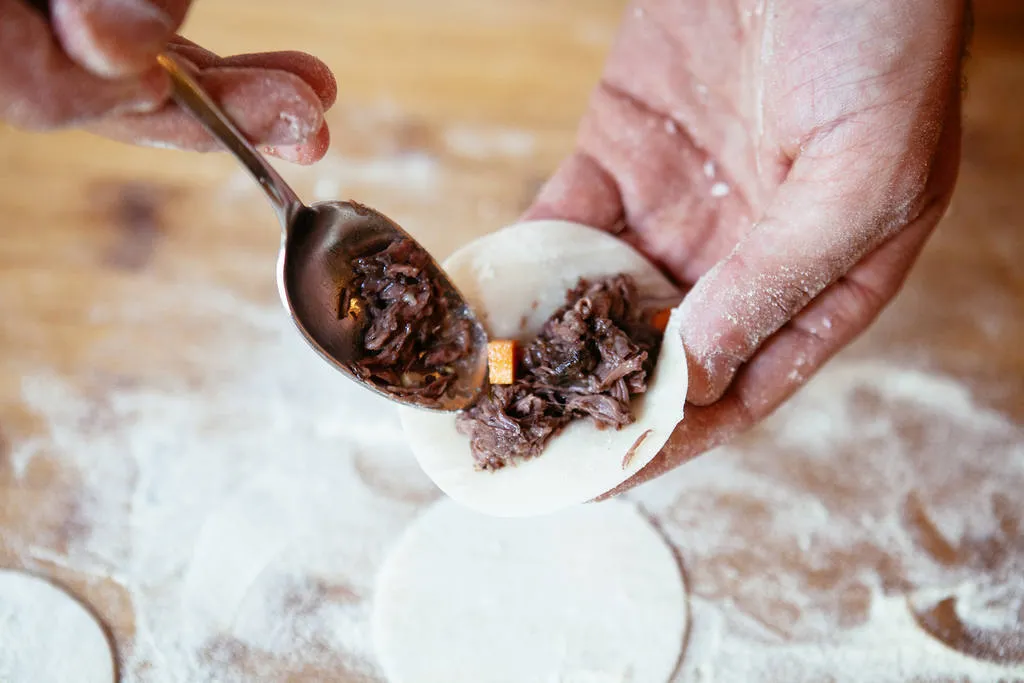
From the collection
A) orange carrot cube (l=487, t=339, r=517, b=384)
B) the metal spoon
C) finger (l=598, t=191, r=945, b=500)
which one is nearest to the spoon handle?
the metal spoon

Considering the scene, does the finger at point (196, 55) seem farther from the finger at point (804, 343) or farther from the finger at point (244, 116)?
the finger at point (804, 343)

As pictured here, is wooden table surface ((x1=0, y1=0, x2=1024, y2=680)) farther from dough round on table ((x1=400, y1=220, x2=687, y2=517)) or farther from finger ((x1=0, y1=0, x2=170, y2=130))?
finger ((x1=0, y1=0, x2=170, y2=130))

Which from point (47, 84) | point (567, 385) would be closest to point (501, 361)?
point (567, 385)

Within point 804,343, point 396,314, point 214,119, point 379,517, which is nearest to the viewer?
point 214,119

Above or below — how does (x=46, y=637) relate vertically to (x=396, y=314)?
below

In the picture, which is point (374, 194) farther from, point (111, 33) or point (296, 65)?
point (111, 33)
